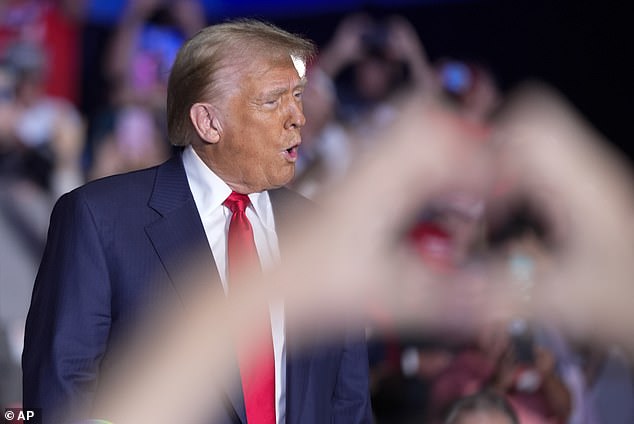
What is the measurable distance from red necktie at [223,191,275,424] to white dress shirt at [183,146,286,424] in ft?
0.04

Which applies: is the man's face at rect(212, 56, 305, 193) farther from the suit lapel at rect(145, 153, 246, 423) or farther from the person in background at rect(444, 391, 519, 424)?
the person in background at rect(444, 391, 519, 424)

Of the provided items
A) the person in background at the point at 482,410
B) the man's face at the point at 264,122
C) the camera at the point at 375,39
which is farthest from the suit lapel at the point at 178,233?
the camera at the point at 375,39

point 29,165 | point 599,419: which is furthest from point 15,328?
point 599,419

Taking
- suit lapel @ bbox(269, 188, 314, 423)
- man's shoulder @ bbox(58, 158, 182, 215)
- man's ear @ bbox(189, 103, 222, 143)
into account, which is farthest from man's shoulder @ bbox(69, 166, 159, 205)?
suit lapel @ bbox(269, 188, 314, 423)

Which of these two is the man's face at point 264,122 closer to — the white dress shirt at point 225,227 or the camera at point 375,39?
the white dress shirt at point 225,227

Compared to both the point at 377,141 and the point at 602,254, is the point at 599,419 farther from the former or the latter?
the point at 377,141

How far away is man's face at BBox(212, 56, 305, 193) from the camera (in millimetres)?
1721

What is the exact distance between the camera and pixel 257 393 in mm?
1661

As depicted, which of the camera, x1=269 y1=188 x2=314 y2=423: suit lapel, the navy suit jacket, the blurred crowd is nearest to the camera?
the navy suit jacket

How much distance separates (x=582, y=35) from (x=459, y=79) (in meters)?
0.46

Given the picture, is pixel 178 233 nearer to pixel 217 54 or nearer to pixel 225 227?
pixel 225 227

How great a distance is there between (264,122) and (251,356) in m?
0.38

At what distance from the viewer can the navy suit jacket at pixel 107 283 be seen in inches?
61.6

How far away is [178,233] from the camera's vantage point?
5.51 ft
